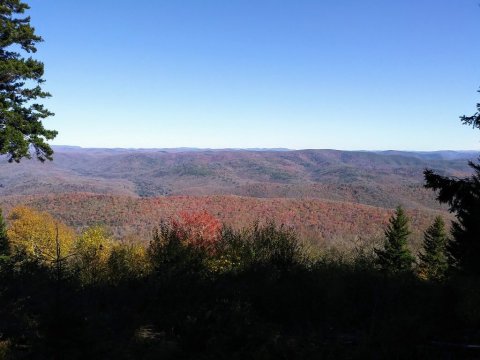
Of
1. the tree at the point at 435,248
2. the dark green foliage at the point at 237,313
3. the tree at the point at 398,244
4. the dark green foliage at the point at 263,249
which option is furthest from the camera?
the tree at the point at 398,244

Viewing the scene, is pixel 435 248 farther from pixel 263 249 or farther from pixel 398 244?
pixel 263 249

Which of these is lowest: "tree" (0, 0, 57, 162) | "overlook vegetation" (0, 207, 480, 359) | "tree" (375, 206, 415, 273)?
"tree" (375, 206, 415, 273)

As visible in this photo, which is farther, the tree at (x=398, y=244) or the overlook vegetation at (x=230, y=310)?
the tree at (x=398, y=244)

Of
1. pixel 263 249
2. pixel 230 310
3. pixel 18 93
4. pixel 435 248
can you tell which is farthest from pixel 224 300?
pixel 435 248

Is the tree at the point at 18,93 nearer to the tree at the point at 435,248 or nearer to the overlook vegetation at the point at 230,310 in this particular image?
the overlook vegetation at the point at 230,310

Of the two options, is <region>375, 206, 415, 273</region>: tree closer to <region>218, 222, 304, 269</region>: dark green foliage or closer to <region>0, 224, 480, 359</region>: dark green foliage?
<region>218, 222, 304, 269</region>: dark green foliage

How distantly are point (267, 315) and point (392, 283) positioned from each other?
324 cm

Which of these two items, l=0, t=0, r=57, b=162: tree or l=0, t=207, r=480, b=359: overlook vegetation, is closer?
l=0, t=207, r=480, b=359: overlook vegetation

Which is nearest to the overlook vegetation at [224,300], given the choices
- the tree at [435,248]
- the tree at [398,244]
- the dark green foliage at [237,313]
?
the dark green foliage at [237,313]

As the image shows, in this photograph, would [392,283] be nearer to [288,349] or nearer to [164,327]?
[288,349]

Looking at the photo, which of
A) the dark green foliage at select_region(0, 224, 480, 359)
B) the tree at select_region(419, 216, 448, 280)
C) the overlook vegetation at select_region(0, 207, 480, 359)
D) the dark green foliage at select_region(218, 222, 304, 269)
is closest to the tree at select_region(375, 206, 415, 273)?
the tree at select_region(419, 216, 448, 280)

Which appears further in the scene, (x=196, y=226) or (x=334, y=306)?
(x=196, y=226)

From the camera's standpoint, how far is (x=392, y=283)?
8969 millimetres

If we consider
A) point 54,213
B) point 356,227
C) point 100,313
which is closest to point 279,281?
point 100,313
